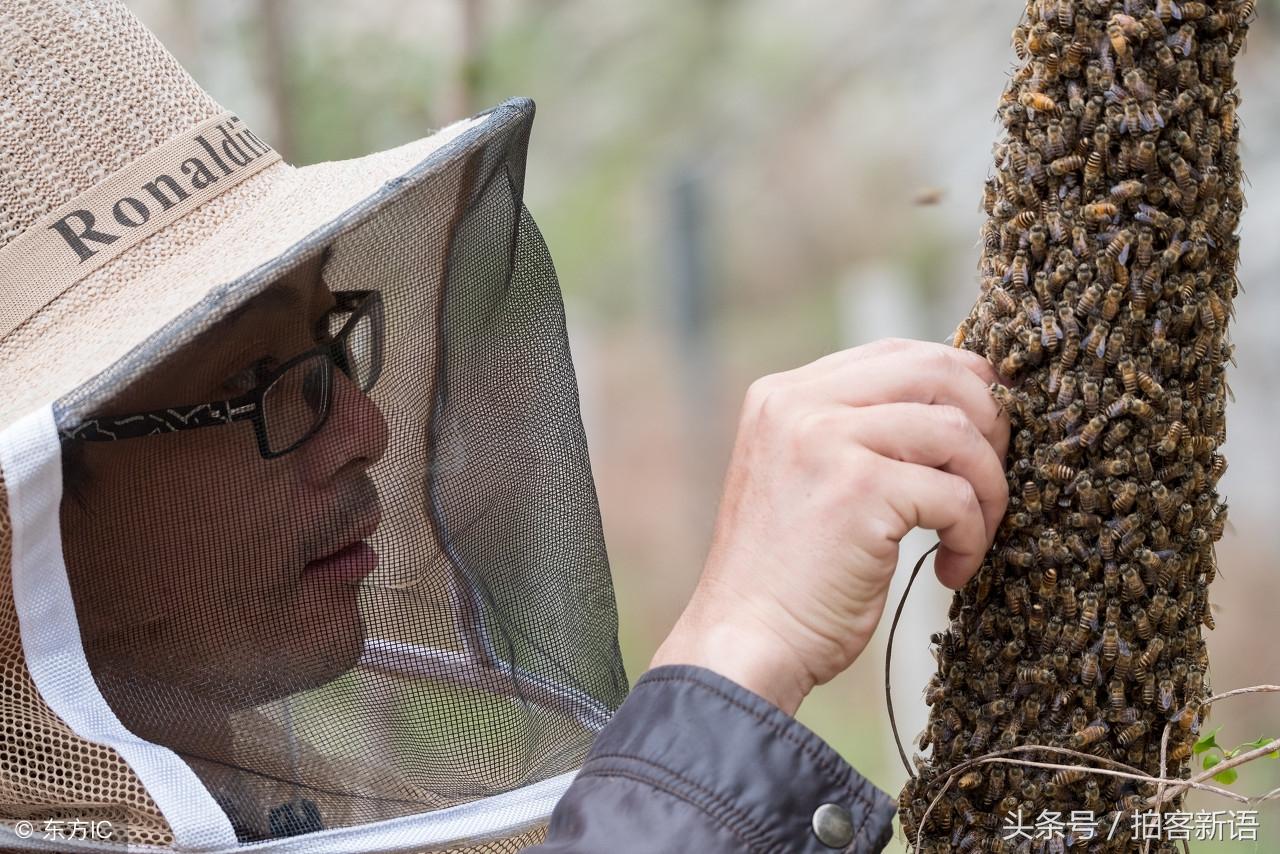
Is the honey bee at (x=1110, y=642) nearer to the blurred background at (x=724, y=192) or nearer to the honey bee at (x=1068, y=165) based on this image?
the honey bee at (x=1068, y=165)

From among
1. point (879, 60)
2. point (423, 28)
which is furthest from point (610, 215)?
point (423, 28)

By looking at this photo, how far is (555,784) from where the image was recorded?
52.4 inches

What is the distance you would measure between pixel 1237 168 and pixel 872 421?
1.30 feet

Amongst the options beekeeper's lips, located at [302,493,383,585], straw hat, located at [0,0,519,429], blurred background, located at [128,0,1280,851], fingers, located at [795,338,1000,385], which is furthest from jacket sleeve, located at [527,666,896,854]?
blurred background, located at [128,0,1280,851]

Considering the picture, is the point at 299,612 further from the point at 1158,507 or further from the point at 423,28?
the point at 423,28

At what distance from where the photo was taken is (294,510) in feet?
4.04

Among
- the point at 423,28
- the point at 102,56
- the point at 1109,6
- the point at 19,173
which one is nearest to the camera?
the point at 1109,6

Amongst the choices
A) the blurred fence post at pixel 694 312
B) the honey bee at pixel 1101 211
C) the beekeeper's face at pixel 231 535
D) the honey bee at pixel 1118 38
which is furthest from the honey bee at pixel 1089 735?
the blurred fence post at pixel 694 312

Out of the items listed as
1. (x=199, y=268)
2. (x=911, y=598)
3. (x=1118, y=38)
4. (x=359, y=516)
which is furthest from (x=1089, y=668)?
(x=911, y=598)

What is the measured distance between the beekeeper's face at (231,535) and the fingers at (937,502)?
0.60 m

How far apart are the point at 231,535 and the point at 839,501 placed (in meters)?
0.65

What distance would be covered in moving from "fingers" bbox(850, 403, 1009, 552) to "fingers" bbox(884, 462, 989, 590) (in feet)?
0.03

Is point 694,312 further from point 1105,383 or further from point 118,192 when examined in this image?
point 1105,383

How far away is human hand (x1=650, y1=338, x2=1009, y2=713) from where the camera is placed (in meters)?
0.96
